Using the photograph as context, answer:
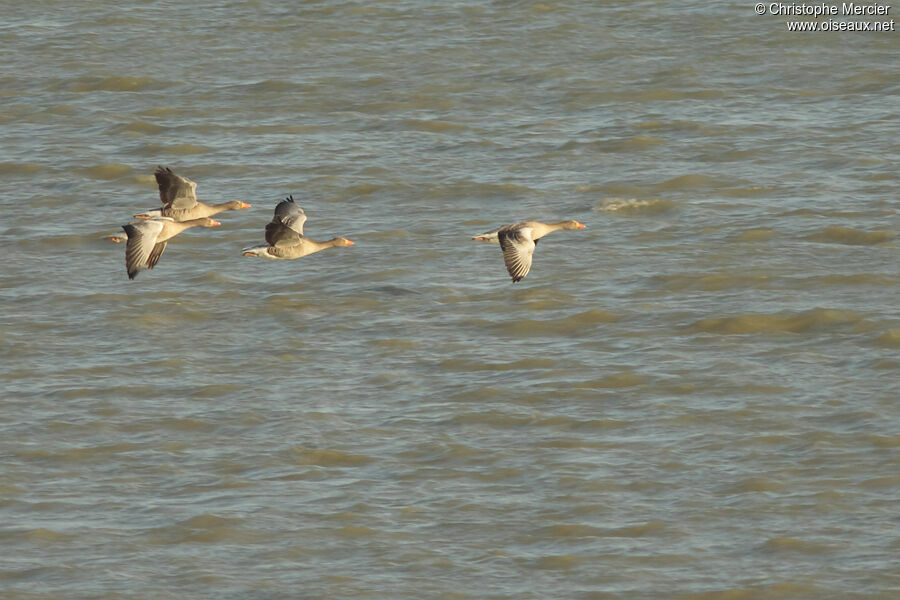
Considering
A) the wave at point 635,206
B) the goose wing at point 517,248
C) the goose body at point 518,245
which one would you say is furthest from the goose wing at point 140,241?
the wave at point 635,206

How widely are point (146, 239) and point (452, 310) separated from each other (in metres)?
4.41

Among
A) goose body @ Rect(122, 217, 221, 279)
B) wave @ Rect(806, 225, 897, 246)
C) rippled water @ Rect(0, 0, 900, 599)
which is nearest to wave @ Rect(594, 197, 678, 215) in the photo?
rippled water @ Rect(0, 0, 900, 599)

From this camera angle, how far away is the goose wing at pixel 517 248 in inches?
953

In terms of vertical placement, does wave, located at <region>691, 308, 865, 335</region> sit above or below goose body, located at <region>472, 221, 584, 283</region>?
below

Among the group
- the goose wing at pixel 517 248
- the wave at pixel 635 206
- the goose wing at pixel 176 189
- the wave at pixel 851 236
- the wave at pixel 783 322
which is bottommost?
the wave at pixel 783 322

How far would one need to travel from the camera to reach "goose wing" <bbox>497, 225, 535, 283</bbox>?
24219 millimetres

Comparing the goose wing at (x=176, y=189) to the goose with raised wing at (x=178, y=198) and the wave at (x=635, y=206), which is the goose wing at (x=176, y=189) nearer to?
the goose with raised wing at (x=178, y=198)

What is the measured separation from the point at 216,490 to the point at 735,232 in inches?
405

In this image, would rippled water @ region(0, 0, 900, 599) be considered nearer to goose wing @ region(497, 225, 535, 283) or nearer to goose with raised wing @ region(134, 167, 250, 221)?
goose with raised wing @ region(134, 167, 250, 221)

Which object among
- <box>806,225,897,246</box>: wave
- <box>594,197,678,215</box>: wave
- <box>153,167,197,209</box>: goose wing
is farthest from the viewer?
<box>594,197,678,215</box>: wave

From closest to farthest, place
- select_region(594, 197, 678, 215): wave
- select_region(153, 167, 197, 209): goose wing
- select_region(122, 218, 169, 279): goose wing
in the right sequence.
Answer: select_region(122, 218, 169, 279): goose wing
select_region(153, 167, 197, 209): goose wing
select_region(594, 197, 678, 215): wave

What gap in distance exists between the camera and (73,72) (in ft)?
123

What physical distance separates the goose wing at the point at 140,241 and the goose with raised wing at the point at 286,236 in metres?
1.17

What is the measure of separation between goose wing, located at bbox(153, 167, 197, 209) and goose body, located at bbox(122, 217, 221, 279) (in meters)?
0.63
